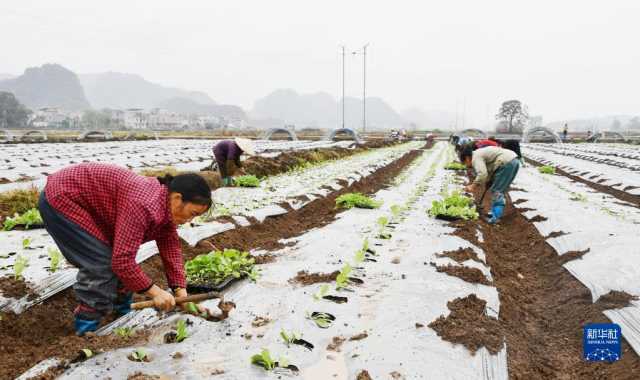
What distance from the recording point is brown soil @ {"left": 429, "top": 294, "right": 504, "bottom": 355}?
288 centimetres

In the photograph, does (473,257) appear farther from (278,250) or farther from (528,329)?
(278,250)

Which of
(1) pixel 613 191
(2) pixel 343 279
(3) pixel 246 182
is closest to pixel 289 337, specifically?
(2) pixel 343 279

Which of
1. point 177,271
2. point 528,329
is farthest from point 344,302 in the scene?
point 528,329

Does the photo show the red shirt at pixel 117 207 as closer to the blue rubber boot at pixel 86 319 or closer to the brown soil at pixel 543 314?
the blue rubber boot at pixel 86 319

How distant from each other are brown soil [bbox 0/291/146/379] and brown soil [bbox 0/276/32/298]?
15 centimetres

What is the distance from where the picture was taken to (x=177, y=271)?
120 inches

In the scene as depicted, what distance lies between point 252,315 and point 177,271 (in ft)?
2.27

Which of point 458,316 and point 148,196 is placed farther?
point 458,316

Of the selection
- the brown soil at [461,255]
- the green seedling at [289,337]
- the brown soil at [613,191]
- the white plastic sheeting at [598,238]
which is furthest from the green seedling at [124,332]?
the brown soil at [613,191]

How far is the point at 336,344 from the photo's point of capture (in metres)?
2.93

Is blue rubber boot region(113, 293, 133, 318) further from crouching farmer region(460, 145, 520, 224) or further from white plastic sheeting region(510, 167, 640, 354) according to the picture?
crouching farmer region(460, 145, 520, 224)

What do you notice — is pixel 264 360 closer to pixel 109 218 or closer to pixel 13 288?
pixel 109 218

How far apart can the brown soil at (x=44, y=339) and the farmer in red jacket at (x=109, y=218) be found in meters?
0.25

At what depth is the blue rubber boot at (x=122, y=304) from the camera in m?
3.23
